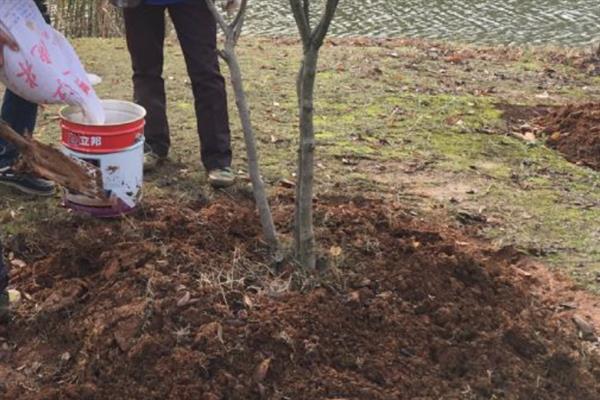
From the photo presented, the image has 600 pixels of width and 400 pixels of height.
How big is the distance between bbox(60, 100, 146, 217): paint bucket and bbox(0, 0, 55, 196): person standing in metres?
0.30

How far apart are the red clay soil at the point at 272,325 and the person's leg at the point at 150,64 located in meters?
1.01

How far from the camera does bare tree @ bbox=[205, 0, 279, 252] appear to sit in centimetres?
293

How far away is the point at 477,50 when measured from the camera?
843 centimetres

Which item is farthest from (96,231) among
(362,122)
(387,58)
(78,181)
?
(387,58)

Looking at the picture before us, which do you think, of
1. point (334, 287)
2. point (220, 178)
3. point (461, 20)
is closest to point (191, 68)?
point (220, 178)

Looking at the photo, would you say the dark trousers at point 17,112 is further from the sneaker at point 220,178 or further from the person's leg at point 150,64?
the sneaker at point 220,178

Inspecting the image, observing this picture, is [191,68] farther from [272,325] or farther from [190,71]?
[272,325]

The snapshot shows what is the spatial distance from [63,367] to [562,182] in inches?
116

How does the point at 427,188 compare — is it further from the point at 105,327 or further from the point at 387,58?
the point at 387,58

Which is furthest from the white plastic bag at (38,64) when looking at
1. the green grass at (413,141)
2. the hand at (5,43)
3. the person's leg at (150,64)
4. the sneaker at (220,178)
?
the sneaker at (220,178)

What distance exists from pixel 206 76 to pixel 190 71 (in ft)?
0.26

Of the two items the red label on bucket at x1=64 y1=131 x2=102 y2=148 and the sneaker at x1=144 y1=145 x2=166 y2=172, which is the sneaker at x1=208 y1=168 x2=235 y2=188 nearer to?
the sneaker at x1=144 y1=145 x2=166 y2=172

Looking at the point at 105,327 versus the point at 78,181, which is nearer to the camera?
the point at 105,327

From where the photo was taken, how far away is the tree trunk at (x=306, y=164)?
2.82 metres
